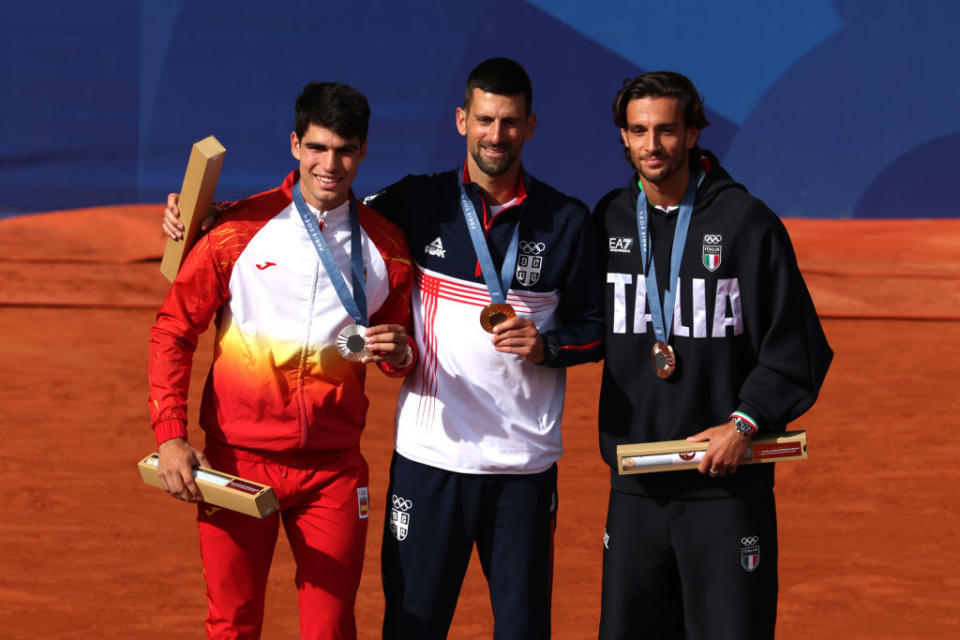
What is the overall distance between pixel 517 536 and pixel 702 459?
2.23 feet

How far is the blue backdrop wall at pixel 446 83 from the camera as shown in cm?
1301

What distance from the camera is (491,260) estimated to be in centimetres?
386

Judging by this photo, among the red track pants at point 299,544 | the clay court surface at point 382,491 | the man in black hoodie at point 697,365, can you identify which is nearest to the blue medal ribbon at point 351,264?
the red track pants at point 299,544

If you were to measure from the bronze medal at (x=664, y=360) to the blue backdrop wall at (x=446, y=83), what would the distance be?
31.6 feet

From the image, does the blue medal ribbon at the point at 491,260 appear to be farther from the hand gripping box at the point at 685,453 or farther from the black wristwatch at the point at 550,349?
the hand gripping box at the point at 685,453

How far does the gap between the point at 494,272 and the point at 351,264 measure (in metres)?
0.48

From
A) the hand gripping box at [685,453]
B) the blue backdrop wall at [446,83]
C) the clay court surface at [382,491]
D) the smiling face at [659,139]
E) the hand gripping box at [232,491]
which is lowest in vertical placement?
the clay court surface at [382,491]

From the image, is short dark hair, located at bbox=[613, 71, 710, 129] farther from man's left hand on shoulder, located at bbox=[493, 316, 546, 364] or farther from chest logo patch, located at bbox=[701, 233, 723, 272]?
man's left hand on shoulder, located at bbox=[493, 316, 546, 364]

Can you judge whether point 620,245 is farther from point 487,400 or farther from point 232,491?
point 232,491

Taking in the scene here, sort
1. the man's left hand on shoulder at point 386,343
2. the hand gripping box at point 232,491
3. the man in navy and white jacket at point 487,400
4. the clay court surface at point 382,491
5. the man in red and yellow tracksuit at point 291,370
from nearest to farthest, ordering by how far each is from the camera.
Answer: the hand gripping box at point 232,491 → the man's left hand on shoulder at point 386,343 → the man in red and yellow tracksuit at point 291,370 → the man in navy and white jacket at point 487,400 → the clay court surface at point 382,491

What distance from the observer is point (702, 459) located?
3.69 m

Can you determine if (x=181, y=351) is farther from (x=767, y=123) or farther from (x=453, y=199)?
(x=767, y=123)

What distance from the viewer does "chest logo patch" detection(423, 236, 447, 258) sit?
3.95 m

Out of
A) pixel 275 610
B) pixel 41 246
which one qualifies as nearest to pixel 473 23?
pixel 41 246
